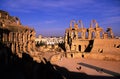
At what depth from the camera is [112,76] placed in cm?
1928

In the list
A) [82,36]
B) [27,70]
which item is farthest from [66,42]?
[27,70]

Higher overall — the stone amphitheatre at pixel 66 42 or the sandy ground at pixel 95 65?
the stone amphitheatre at pixel 66 42

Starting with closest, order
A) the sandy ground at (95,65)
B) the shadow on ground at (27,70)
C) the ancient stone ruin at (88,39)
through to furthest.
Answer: the shadow on ground at (27,70)
the sandy ground at (95,65)
the ancient stone ruin at (88,39)

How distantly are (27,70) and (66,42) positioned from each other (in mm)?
29376

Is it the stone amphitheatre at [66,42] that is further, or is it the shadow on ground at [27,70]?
the stone amphitheatre at [66,42]

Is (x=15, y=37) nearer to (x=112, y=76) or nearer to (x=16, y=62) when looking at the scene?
(x=16, y=62)

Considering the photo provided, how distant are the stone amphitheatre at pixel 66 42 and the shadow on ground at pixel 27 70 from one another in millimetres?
595

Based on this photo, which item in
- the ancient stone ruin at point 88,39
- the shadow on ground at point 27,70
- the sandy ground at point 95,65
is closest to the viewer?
the shadow on ground at point 27,70

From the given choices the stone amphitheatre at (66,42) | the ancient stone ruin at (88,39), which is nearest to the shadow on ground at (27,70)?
the stone amphitheatre at (66,42)

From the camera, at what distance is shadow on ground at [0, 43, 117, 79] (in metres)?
14.4

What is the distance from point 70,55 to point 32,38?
9.63 metres

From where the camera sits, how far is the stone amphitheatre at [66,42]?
23284mm

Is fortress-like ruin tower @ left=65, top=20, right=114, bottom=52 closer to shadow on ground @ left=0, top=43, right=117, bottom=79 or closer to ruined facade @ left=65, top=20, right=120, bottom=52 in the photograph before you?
ruined facade @ left=65, top=20, right=120, bottom=52

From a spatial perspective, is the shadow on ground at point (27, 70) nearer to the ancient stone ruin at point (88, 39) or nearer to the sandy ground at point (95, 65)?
the sandy ground at point (95, 65)
